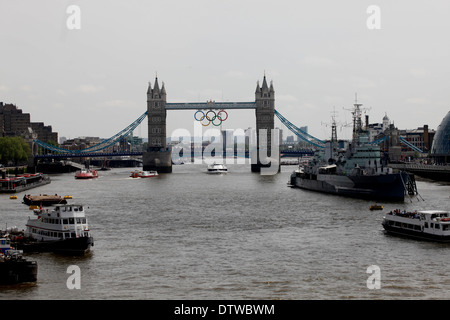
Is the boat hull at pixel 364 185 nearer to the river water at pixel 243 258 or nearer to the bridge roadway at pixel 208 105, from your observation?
the river water at pixel 243 258

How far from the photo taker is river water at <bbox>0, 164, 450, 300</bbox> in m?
25.3

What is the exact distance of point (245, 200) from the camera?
63.4 metres

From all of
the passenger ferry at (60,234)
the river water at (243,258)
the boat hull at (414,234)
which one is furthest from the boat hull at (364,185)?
the passenger ferry at (60,234)

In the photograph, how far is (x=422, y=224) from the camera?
118 ft

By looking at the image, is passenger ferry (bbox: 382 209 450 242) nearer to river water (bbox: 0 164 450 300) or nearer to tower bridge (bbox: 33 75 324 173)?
river water (bbox: 0 164 450 300)

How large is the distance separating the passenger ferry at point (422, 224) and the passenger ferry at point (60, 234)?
59.8 feet

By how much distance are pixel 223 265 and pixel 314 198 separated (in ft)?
120

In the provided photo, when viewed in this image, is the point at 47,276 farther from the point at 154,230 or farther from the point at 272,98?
the point at 272,98

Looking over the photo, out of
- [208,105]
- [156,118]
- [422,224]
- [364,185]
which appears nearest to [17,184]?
[364,185]

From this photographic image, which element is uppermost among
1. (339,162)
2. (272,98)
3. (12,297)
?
(272,98)

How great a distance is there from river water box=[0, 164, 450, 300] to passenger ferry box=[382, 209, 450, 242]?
74 centimetres

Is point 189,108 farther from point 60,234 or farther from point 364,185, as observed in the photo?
point 60,234

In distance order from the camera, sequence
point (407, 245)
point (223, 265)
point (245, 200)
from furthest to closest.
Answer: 1. point (245, 200)
2. point (407, 245)
3. point (223, 265)

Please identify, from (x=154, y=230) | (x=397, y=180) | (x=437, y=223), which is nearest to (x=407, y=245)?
(x=437, y=223)
